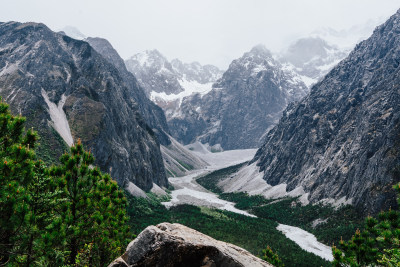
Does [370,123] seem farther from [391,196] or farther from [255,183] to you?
[255,183]

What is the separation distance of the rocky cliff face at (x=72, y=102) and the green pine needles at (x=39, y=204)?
250 feet

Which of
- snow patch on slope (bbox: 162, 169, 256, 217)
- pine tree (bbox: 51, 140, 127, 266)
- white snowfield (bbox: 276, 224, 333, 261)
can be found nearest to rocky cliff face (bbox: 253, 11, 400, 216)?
white snowfield (bbox: 276, 224, 333, 261)

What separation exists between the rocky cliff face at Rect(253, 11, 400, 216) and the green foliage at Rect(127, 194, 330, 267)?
28.6 metres

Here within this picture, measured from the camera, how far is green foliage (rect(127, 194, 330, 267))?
64100mm

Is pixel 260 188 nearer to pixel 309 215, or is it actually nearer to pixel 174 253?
pixel 309 215

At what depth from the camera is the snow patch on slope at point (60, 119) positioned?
347 feet

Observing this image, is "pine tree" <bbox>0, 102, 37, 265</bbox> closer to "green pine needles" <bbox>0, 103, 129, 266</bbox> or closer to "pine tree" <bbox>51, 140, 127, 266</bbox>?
"green pine needles" <bbox>0, 103, 129, 266</bbox>

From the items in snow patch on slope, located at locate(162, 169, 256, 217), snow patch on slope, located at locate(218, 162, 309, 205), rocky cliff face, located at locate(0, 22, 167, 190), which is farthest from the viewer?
snow patch on slope, located at locate(218, 162, 309, 205)

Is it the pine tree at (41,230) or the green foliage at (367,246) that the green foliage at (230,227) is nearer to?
the green foliage at (367,246)

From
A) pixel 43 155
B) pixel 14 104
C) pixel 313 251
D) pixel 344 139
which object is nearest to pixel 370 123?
pixel 344 139

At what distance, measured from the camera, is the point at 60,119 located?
115 m

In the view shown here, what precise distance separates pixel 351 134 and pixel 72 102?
12887cm

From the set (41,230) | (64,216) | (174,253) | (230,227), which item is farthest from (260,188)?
(174,253)

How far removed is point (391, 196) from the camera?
246ft
